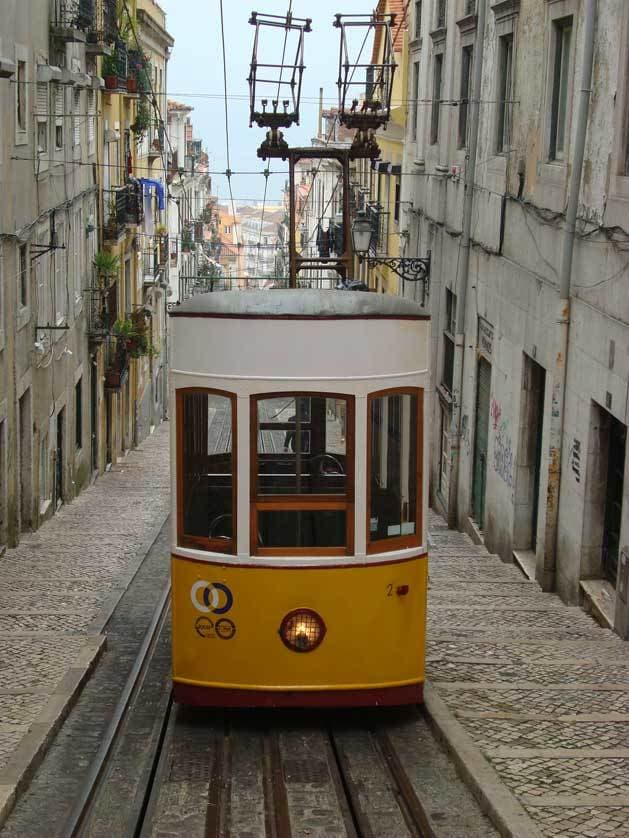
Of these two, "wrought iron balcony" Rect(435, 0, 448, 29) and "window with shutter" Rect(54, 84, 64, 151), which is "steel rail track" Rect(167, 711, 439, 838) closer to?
"window with shutter" Rect(54, 84, 64, 151)

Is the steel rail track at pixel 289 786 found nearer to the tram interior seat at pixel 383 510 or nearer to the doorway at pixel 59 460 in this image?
the tram interior seat at pixel 383 510

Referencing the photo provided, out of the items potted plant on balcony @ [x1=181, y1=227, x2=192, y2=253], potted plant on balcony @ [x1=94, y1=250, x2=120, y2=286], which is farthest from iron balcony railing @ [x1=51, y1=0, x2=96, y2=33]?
potted plant on balcony @ [x1=181, y1=227, x2=192, y2=253]

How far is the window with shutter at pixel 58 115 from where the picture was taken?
70.0 feet

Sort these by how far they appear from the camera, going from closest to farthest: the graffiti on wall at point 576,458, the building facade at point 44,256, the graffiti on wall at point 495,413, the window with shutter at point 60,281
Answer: the graffiti on wall at point 576,458 → the graffiti on wall at point 495,413 → the building facade at point 44,256 → the window with shutter at point 60,281

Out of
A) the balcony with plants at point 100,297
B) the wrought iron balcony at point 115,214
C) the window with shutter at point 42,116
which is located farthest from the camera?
the wrought iron balcony at point 115,214

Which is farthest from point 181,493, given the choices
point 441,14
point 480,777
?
point 441,14

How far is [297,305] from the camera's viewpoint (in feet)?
26.2

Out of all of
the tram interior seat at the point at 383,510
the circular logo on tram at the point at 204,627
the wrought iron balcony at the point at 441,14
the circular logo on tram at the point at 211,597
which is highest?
the wrought iron balcony at the point at 441,14

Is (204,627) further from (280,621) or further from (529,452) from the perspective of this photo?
(529,452)

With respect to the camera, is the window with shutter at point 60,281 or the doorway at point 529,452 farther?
the window with shutter at point 60,281

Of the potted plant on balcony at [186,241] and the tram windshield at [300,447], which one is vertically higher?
the tram windshield at [300,447]

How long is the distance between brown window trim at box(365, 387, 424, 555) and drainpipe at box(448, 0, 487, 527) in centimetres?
1034

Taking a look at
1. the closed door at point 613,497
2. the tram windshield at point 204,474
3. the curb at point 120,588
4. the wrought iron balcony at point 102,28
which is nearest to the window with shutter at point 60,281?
the wrought iron balcony at point 102,28

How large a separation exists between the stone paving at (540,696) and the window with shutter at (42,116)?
395 inches
